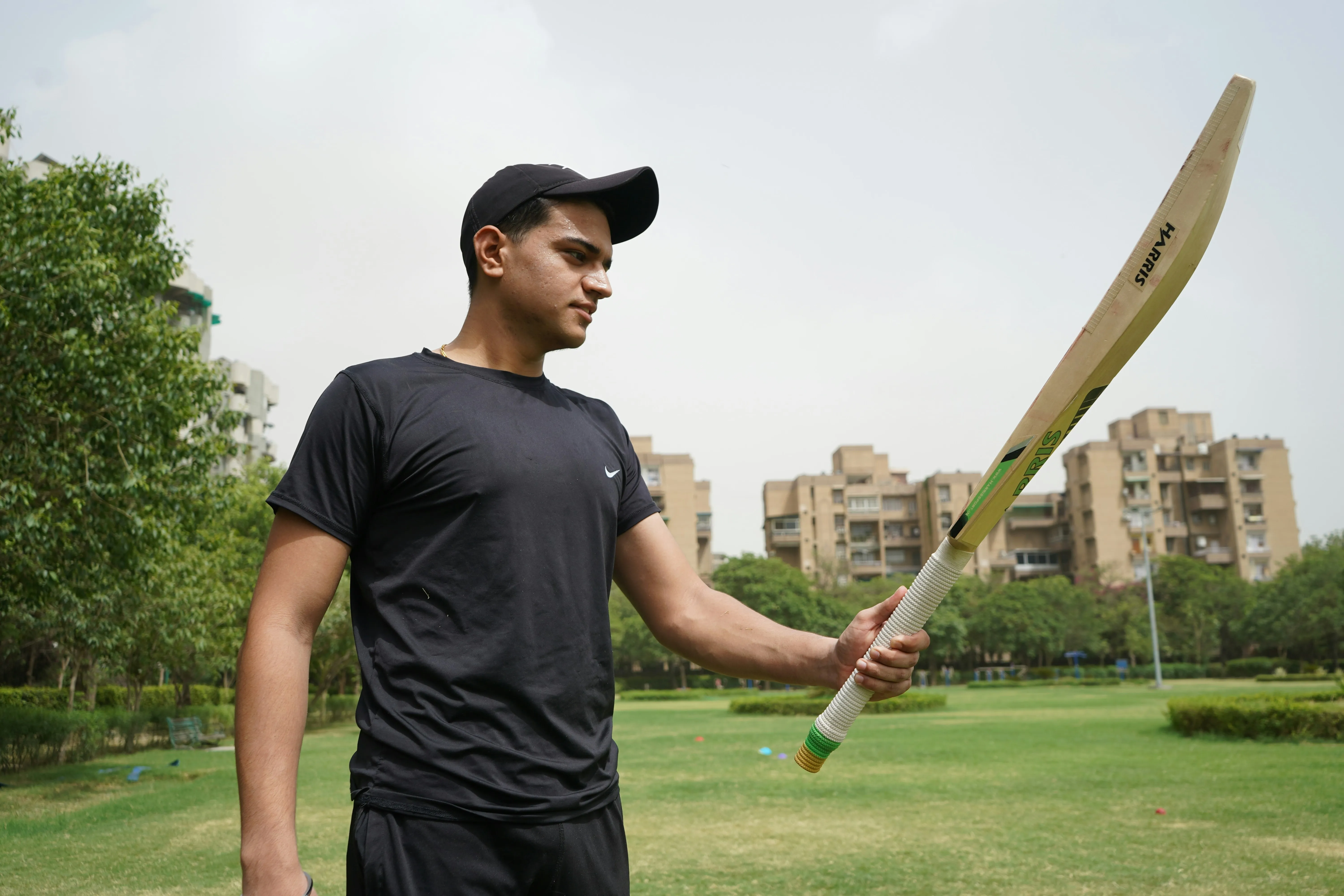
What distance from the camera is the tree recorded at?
11703mm

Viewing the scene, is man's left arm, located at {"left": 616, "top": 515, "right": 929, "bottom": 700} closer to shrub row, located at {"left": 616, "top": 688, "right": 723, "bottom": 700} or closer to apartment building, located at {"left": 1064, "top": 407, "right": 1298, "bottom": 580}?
shrub row, located at {"left": 616, "top": 688, "right": 723, "bottom": 700}

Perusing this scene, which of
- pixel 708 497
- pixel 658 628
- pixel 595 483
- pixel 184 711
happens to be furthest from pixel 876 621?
pixel 708 497

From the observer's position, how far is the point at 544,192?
243cm

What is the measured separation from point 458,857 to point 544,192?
4.75 ft

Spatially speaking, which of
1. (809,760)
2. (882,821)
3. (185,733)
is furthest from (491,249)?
(185,733)

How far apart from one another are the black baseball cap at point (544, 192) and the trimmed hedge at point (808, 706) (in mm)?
28741

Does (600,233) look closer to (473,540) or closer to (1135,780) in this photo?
(473,540)

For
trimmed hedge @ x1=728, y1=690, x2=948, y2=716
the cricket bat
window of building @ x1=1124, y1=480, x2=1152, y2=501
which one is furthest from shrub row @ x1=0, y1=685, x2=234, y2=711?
window of building @ x1=1124, y1=480, x2=1152, y2=501

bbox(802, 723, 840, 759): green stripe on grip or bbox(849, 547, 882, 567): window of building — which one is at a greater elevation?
bbox(849, 547, 882, 567): window of building

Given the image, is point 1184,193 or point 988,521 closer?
point 1184,193

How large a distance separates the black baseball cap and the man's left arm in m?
0.80

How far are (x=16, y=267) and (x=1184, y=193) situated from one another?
12715mm

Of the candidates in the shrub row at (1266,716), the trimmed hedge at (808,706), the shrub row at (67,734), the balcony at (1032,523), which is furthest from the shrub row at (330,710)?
the balcony at (1032,523)

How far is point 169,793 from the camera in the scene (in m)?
14.2
